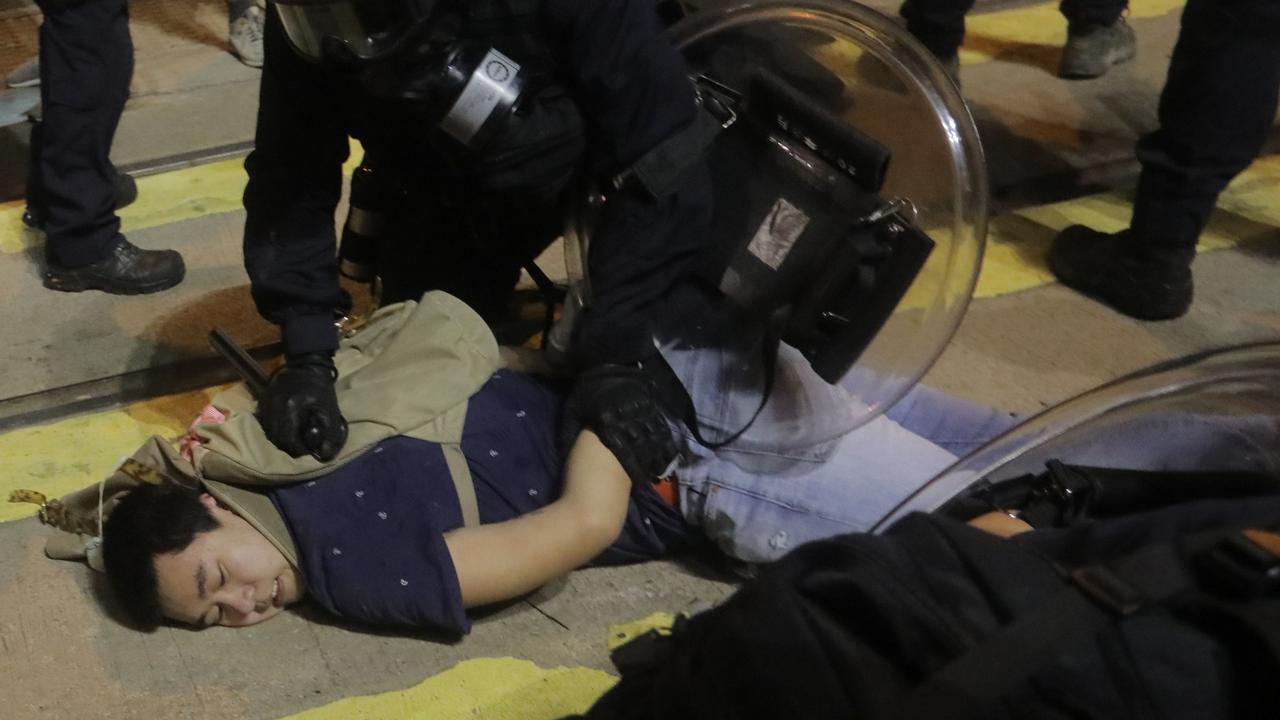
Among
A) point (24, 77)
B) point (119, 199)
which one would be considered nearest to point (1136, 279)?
point (119, 199)

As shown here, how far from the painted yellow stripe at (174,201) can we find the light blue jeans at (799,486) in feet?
3.62

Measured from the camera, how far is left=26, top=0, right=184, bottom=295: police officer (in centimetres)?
179

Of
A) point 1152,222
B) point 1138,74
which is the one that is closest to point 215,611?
point 1152,222

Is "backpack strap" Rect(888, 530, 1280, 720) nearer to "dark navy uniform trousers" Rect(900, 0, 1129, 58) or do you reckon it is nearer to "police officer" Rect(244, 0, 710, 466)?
"police officer" Rect(244, 0, 710, 466)

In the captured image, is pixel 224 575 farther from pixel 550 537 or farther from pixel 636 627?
pixel 636 627

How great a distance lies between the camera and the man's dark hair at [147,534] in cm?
126

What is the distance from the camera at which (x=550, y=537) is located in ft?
4.24

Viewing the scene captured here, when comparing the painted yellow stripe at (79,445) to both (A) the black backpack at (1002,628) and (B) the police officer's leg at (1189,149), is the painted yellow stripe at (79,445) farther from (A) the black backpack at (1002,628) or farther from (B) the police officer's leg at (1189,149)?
(B) the police officer's leg at (1189,149)

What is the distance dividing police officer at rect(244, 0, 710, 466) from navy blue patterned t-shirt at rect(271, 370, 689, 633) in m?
0.06

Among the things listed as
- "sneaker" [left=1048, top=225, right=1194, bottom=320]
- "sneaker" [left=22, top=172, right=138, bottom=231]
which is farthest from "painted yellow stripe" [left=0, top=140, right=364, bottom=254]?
"sneaker" [left=1048, top=225, right=1194, bottom=320]

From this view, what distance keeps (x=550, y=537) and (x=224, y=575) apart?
0.35m

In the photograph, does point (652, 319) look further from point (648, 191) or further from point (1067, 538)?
point (1067, 538)

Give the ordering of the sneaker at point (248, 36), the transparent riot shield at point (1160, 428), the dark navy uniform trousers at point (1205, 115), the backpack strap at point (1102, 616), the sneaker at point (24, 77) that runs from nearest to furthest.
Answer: the backpack strap at point (1102, 616) < the transparent riot shield at point (1160, 428) < the dark navy uniform trousers at point (1205, 115) < the sneaker at point (24, 77) < the sneaker at point (248, 36)

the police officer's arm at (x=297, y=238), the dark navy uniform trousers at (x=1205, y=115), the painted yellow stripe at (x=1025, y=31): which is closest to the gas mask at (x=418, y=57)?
the police officer's arm at (x=297, y=238)
